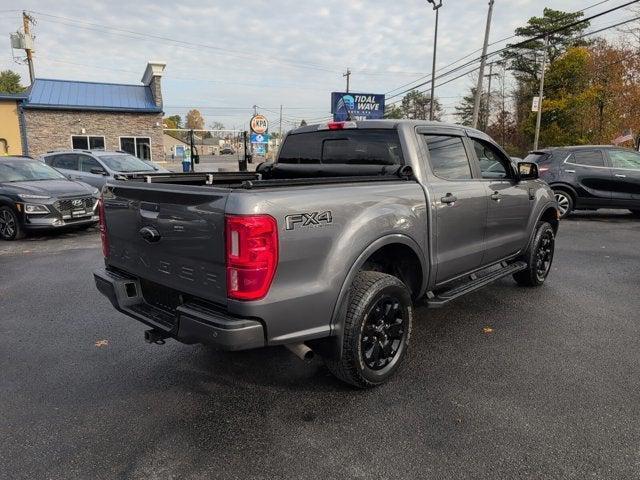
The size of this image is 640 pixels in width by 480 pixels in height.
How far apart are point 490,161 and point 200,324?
3.55m

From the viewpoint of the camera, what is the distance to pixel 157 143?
26891 millimetres

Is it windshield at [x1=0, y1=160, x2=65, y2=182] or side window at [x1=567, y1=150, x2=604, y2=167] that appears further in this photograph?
side window at [x1=567, y1=150, x2=604, y2=167]

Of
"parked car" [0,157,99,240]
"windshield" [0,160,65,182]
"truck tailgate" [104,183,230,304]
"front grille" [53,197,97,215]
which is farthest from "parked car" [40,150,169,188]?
"truck tailgate" [104,183,230,304]

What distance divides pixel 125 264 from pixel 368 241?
1767mm

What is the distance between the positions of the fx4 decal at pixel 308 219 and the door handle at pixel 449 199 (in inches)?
52.2

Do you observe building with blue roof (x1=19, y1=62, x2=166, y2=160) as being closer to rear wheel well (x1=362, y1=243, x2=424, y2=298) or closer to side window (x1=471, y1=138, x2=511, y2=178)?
side window (x1=471, y1=138, x2=511, y2=178)

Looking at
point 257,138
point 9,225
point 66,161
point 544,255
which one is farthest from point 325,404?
point 257,138

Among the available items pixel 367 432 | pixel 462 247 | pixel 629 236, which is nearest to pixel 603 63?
pixel 629 236

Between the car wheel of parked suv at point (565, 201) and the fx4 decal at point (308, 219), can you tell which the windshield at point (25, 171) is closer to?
the fx4 decal at point (308, 219)

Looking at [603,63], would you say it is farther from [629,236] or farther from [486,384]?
[486,384]

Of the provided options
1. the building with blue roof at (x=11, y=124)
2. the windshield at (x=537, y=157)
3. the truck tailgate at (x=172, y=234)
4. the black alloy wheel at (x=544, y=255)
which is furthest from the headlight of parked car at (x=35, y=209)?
the building with blue roof at (x=11, y=124)

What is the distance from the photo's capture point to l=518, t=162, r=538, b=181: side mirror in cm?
505

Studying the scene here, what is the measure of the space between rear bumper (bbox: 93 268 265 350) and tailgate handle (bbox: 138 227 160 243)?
0.48 m

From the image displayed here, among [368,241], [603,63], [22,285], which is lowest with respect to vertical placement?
[22,285]
